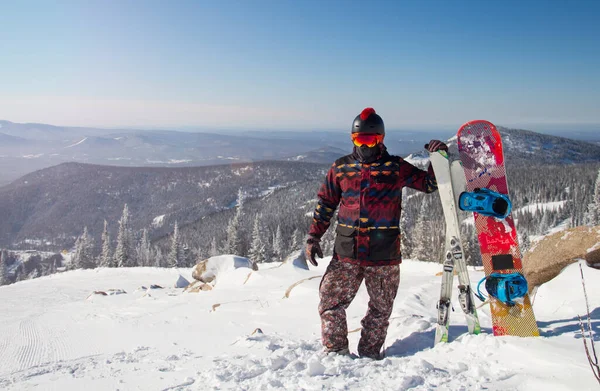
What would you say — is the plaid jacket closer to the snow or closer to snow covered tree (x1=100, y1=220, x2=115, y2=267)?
snow covered tree (x1=100, y1=220, x2=115, y2=267)

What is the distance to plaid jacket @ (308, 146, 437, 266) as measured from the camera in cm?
378

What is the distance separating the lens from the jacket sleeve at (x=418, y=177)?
12.6 feet

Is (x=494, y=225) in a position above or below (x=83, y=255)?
above

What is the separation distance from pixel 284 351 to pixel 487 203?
8.25ft

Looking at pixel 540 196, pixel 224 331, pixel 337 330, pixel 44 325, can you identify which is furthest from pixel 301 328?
pixel 540 196

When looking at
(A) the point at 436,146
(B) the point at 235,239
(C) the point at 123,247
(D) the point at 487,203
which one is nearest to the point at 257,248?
(B) the point at 235,239

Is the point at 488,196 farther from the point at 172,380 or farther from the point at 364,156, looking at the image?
the point at 172,380

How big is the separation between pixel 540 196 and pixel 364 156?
125172 millimetres

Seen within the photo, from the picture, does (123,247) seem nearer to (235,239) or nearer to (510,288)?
(235,239)

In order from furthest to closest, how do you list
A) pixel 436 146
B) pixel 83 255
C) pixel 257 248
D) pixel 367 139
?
pixel 83 255
pixel 257 248
pixel 367 139
pixel 436 146

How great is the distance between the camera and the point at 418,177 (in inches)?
153

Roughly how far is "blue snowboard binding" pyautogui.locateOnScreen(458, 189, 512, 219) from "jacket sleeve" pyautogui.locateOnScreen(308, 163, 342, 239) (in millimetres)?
1334

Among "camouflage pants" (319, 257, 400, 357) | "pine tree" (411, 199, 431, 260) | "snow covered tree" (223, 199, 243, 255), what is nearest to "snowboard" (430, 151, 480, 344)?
"camouflage pants" (319, 257, 400, 357)

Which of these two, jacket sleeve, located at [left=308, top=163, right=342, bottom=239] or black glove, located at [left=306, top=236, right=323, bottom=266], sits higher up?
jacket sleeve, located at [left=308, top=163, right=342, bottom=239]
